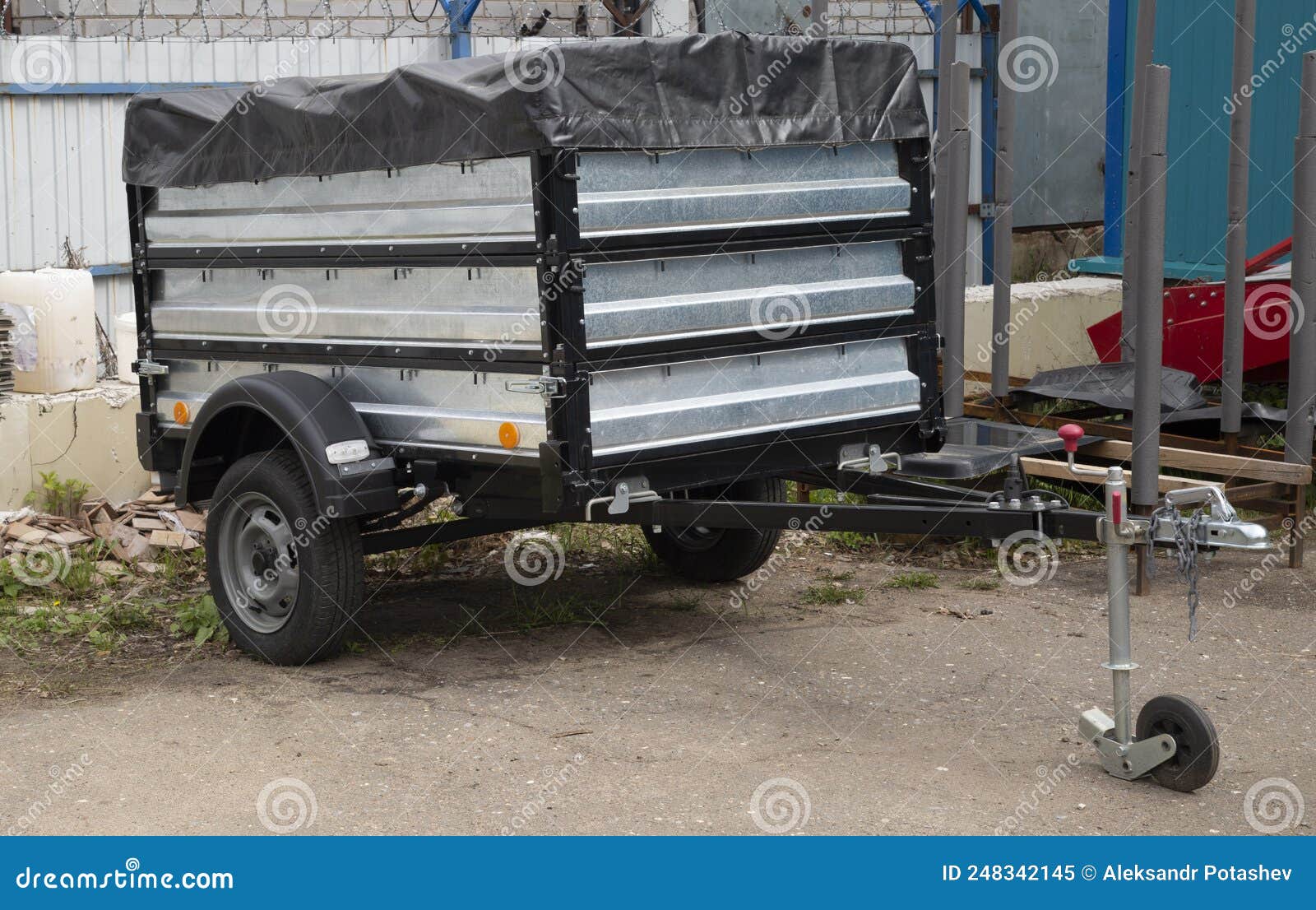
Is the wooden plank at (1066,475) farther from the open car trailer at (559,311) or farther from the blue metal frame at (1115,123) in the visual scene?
the blue metal frame at (1115,123)

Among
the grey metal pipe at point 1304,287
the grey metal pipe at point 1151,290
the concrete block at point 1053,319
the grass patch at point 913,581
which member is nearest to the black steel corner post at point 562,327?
the grass patch at point 913,581

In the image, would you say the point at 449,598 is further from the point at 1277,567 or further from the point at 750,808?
the point at 1277,567

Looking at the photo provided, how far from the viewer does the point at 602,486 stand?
17.6 ft

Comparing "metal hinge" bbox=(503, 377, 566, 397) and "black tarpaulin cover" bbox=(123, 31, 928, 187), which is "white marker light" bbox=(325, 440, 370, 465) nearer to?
"metal hinge" bbox=(503, 377, 566, 397)

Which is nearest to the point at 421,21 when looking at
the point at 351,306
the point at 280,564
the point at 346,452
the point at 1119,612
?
the point at 351,306

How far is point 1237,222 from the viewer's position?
318 inches

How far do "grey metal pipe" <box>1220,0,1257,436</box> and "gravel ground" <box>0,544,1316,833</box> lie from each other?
3.54ft

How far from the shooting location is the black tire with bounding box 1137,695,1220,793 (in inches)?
185

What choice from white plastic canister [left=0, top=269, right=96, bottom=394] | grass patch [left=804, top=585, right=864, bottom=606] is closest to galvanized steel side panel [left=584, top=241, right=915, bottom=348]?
grass patch [left=804, top=585, right=864, bottom=606]

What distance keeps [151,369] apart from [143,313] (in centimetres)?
24

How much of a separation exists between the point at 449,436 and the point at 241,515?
1.16 metres

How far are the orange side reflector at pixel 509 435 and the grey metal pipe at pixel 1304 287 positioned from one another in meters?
4.22

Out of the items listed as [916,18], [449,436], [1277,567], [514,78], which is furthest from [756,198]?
[916,18]

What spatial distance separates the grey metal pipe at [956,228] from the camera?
27.4 feet
